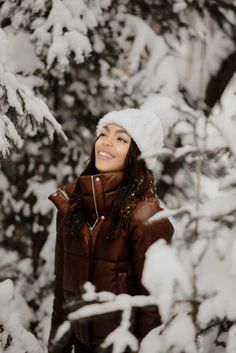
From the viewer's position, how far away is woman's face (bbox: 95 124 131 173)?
2.78m

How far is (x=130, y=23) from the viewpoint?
18.4 feet

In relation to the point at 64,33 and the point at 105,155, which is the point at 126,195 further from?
the point at 64,33

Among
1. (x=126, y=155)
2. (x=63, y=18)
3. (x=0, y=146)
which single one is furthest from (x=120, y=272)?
(x=63, y=18)

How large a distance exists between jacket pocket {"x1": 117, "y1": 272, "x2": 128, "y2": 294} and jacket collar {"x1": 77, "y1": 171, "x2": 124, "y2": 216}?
36 centimetres

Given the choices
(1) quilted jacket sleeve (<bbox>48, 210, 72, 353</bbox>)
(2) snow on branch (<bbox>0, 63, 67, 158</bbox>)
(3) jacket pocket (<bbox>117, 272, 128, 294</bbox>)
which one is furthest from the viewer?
(1) quilted jacket sleeve (<bbox>48, 210, 72, 353</bbox>)

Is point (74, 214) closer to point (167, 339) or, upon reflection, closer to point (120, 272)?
point (120, 272)

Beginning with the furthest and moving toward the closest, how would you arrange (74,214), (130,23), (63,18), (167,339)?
(130,23) < (63,18) < (74,214) < (167,339)

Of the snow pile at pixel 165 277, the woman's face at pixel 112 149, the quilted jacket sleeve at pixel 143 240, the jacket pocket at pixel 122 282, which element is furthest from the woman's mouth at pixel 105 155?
the snow pile at pixel 165 277

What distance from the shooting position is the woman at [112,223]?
2627 mm

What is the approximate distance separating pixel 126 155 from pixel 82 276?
738 mm

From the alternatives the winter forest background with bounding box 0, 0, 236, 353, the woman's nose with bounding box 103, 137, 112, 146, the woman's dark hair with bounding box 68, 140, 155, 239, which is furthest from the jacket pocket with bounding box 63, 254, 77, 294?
the winter forest background with bounding box 0, 0, 236, 353

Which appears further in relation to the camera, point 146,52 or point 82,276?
point 146,52

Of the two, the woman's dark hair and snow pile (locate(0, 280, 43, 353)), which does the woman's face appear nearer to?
the woman's dark hair

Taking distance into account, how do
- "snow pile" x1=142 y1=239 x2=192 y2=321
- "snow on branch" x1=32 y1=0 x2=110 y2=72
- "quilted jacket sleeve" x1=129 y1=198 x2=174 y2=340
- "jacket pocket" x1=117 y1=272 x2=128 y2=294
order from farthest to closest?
"snow on branch" x1=32 y1=0 x2=110 y2=72, "jacket pocket" x1=117 y1=272 x2=128 y2=294, "quilted jacket sleeve" x1=129 y1=198 x2=174 y2=340, "snow pile" x1=142 y1=239 x2=192 y2=321
